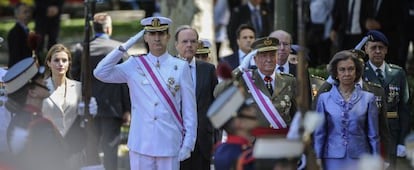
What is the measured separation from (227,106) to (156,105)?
7.28ft

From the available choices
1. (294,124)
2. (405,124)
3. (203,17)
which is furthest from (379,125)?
(203,17)

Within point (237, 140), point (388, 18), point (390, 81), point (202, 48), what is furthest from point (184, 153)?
point (388, 18)

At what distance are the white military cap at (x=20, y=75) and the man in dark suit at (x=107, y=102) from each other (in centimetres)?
403

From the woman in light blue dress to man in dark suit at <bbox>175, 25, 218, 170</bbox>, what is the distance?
A: 53.7 inches

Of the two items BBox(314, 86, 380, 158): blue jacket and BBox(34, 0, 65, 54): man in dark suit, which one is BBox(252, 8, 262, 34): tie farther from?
BBox(314, 86, 380, 158): blue jacket

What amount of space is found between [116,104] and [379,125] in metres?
4.07

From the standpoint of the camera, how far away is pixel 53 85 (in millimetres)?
14055

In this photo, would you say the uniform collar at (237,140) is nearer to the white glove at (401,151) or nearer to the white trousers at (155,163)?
the white trousers at (155,163)

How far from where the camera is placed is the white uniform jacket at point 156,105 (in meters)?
12.5

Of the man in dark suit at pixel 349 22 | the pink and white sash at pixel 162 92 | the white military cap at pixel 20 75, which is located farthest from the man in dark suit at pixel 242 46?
the white military cap at pixel 20 75

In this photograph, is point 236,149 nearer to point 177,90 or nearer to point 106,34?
point 177,90

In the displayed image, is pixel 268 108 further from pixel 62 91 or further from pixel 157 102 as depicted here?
pixel 62 91

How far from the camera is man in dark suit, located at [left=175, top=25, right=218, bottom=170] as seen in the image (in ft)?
44.4

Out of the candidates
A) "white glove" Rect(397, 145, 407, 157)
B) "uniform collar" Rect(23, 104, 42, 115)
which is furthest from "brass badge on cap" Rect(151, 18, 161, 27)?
"white glove" Rect(397, 145, 407, 157)
